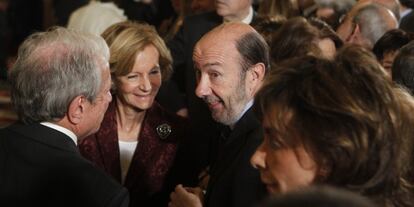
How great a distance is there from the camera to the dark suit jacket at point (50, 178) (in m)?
2.42

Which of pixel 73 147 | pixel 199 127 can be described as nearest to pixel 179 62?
pixel 199 127

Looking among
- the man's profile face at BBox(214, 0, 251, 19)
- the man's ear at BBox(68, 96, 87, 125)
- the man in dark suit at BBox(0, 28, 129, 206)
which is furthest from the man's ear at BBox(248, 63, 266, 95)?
the man's profile face at BBox(214, 0, 251, 19)

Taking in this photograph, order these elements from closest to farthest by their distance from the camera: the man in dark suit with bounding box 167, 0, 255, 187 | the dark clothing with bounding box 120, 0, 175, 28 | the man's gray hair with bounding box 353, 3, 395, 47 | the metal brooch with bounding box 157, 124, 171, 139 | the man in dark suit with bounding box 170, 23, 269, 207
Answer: the man in dark suit with bounding box 170, 23, 269, 207 → the metal brooch with bounding box 157, 124, 171, 139 → the man in dark suit with bounding box 167, 0, 255, 187 → the man's gray hair with bounding box 353, 3, 395, 47 → the dark clothing with bounding box 120, 0, 175, 28

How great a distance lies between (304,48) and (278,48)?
0.42 feet

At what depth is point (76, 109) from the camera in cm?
262

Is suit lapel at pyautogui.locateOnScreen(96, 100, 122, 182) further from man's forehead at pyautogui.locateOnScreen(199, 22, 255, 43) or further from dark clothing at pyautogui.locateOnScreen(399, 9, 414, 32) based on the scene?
dark clothing at pyautogui.locateOnScreen(399, 9, 414, 32)

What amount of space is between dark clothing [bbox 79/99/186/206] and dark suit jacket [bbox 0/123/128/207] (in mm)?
1047

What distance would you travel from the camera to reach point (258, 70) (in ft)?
9.91

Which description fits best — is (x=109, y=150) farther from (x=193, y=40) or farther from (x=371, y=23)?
(x=371, y=23)

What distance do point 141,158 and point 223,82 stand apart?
74cm

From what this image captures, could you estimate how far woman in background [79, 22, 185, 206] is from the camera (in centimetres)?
357

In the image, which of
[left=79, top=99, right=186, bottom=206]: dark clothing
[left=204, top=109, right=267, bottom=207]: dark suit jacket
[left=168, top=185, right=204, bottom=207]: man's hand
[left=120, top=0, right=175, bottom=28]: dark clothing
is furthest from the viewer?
[left=120, top=0, right=175, bottom=28]: dark clothing

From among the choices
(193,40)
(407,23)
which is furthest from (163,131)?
(407,23)

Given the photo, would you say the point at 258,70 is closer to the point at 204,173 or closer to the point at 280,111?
the point at 204,173
